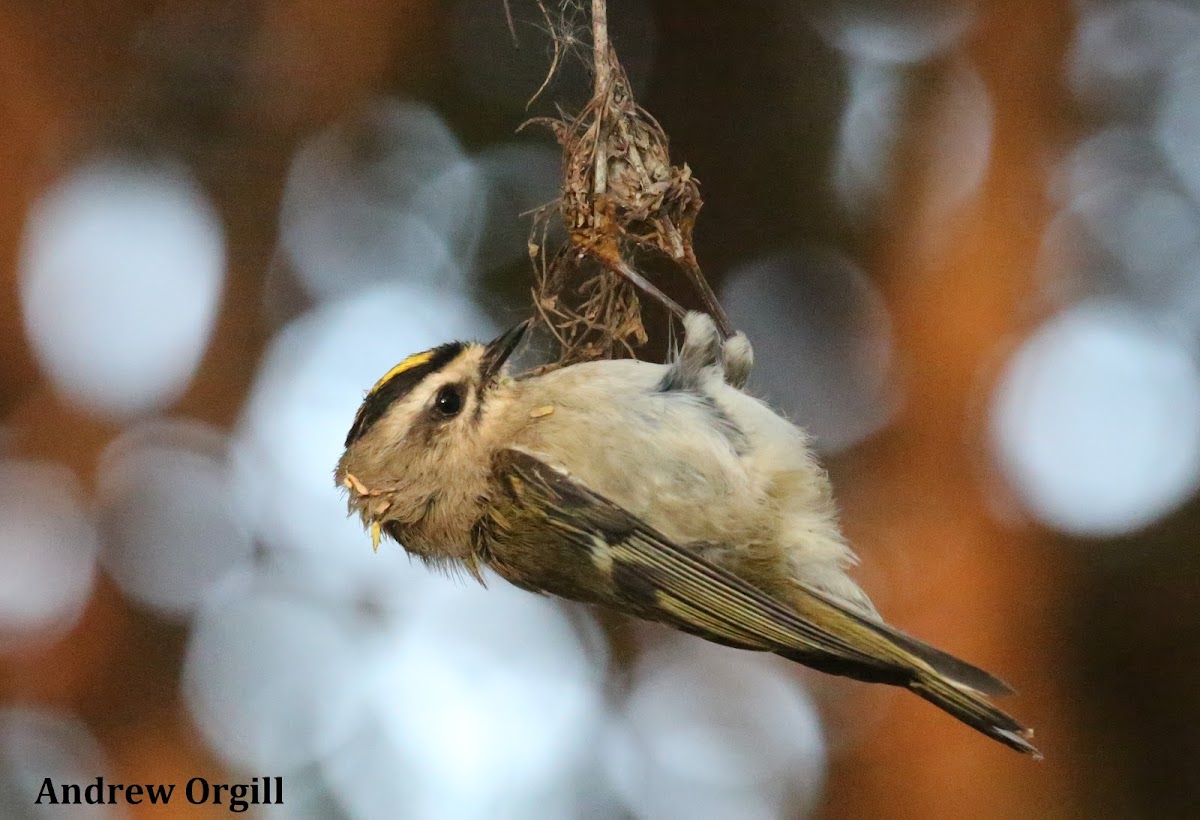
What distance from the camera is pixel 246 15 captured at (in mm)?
3105

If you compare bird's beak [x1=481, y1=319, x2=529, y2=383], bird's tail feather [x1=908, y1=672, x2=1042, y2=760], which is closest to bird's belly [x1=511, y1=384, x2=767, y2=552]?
bird's beak [x1=481, y1=319, x2=529, y2=383]

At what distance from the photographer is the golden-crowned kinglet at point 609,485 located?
1672mm

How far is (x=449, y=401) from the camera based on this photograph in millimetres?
1779

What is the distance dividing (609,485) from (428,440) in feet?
1.06

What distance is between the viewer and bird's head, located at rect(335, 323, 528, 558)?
1.75 metres

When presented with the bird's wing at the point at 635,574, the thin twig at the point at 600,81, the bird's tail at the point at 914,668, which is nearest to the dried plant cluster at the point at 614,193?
the thin twig at the point at 600,81

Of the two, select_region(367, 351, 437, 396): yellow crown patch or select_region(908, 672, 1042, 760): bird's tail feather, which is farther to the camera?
select_region(367, 351, 437, 396): yellow crown patch

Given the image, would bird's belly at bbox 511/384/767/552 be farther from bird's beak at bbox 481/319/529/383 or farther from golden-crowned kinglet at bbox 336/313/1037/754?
bird's beak at bbox 481/319/529/383

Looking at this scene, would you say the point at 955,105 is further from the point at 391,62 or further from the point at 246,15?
the point at 246,15

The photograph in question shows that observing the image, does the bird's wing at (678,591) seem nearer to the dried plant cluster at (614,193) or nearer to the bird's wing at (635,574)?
the bird's wing at (635,574)

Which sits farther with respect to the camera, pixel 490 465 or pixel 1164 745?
pixel 1164 745

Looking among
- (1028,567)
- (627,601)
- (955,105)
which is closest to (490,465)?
(627,601)

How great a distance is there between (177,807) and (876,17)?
9.91 ft

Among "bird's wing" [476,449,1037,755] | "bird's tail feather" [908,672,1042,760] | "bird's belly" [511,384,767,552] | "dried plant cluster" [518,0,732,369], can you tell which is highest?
"dried plant cluster" [518,0,732,369]
